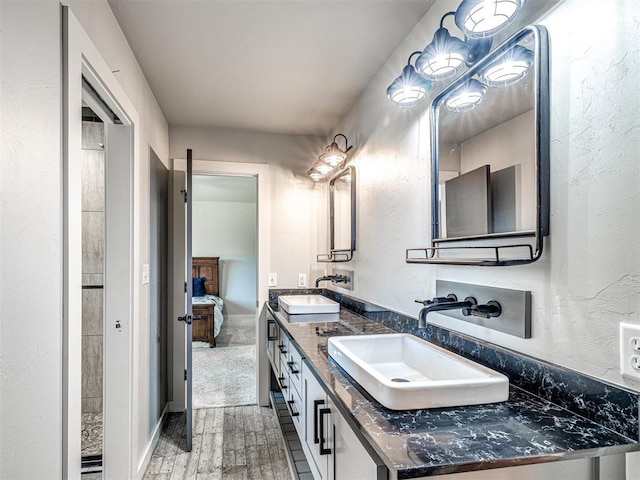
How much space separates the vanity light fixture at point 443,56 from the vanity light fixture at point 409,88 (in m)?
0.17

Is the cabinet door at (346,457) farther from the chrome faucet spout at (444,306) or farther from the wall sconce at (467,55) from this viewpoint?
the wall sconce at (467,55)

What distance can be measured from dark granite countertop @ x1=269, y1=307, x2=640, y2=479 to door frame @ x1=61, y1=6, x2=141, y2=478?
0.84 meters

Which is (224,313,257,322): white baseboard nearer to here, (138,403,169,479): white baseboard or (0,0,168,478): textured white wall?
→ (138,403,169,479): white baseboard

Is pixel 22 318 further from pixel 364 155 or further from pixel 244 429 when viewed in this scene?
pixel 244 429

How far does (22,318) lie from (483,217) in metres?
1.38

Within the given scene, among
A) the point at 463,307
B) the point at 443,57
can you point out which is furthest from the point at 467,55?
the point at 463,307

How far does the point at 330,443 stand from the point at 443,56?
1400mm

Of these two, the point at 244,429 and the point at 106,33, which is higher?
the point at 106,33

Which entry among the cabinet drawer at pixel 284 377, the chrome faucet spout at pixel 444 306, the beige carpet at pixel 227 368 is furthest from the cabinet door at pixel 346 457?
the beige carpet at pixel 227 368

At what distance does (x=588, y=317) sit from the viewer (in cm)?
96

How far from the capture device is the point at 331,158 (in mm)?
2867

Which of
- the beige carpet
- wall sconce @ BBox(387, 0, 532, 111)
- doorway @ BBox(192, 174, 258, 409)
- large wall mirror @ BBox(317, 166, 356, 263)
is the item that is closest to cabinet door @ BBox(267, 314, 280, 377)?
large wall mirror @ BBox(317, 166, 356, 263)

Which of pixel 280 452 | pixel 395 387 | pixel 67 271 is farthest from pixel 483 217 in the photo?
pixel 280 452

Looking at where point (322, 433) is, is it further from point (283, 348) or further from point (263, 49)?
point (263, 49)
